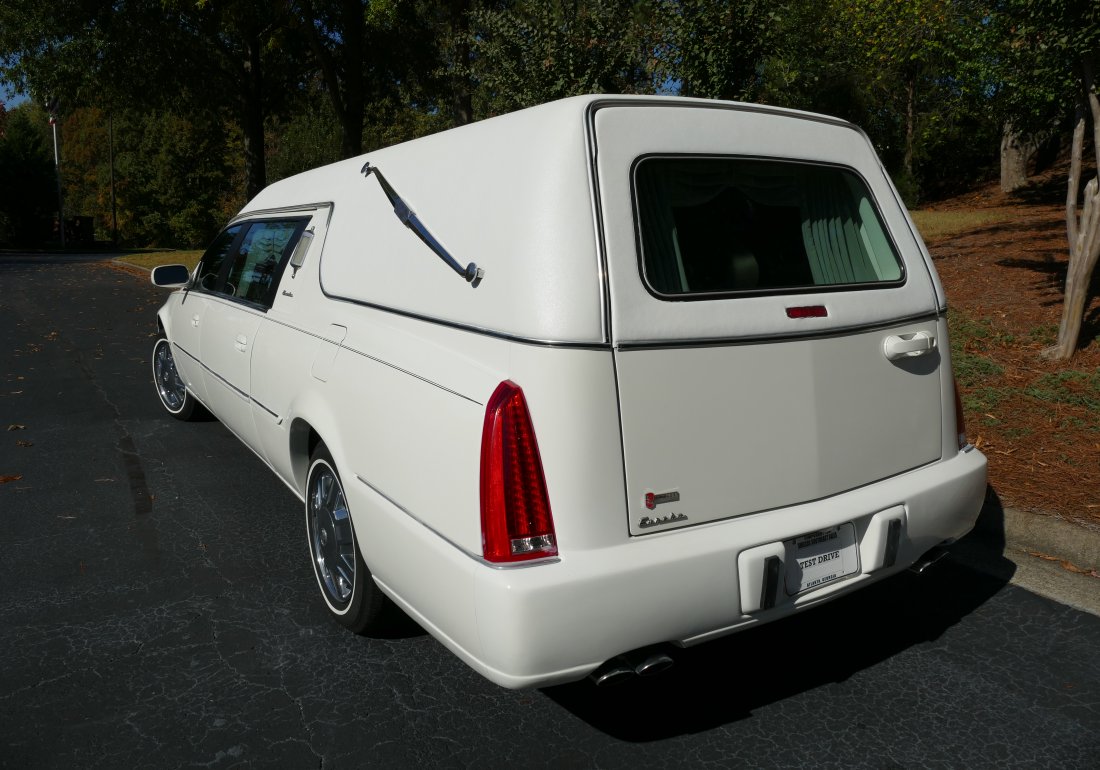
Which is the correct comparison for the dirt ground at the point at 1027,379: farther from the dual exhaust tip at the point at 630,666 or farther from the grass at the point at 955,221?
the dual exhaust tip at the point at 630,666

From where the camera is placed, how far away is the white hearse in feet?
8.13

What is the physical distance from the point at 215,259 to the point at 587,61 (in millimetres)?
6034

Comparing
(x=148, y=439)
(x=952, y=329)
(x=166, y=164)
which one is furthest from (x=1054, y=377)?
(x=166, y=164)

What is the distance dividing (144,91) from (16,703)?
2374 centimetres

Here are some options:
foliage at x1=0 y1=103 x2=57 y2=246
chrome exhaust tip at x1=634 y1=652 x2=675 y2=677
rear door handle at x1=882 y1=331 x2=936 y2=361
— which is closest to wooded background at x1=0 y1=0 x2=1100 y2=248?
rear door handle at x1=882 y1=331 x2=936 y2=361

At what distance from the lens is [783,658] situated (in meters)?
3.38

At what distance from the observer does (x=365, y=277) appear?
3475 mm

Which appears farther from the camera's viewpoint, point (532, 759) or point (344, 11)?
point (344, 11)

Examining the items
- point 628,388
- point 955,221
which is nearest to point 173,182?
point 955,221

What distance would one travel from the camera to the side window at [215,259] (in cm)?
554

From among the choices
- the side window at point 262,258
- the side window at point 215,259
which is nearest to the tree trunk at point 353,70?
the side window at point 215,259

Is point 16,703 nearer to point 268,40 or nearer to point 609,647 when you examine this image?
point 609,647

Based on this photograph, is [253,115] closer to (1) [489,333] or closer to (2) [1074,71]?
(2) [1074,71]

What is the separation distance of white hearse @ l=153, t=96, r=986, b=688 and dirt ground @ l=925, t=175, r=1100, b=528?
185 cm
